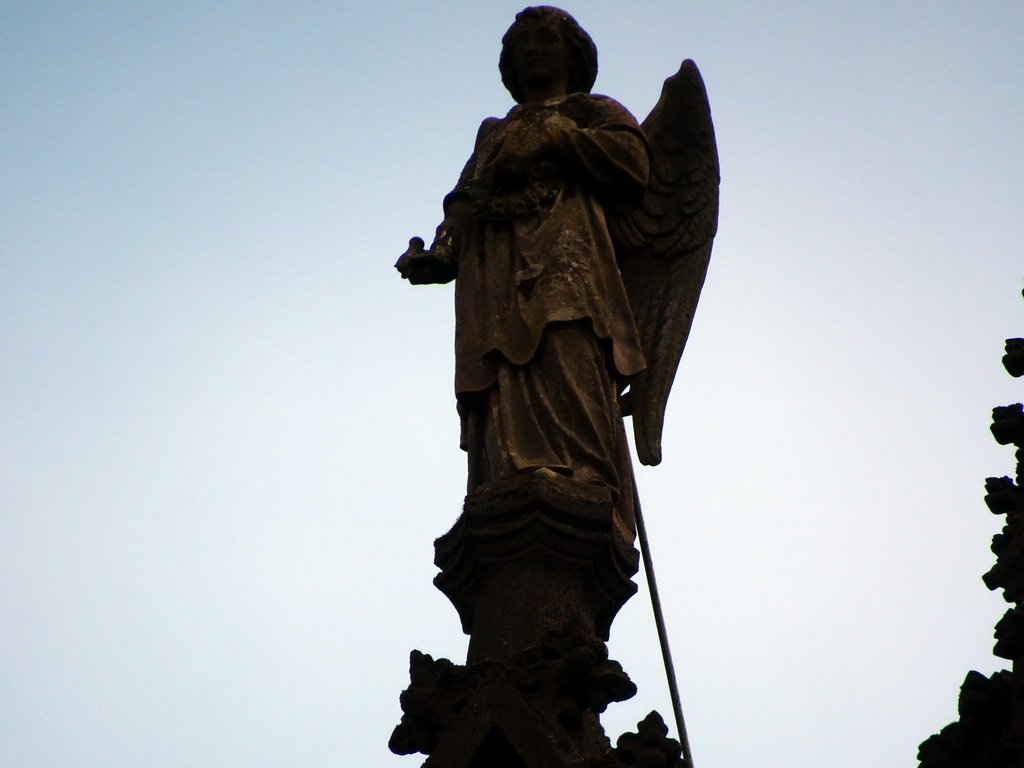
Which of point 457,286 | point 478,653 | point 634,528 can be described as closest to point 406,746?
point 478,653

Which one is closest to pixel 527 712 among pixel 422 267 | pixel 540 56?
pixel 422 267

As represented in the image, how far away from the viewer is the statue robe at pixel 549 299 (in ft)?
19.3

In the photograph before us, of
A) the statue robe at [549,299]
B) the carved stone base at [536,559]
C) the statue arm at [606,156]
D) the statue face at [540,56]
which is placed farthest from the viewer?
the statue face at [540,56]

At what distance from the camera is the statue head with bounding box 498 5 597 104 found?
7.44m

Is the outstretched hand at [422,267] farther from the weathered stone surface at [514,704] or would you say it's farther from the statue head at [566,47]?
the weathered stone surface at [514,704]

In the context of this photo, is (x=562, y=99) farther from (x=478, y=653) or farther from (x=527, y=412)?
(x=478, y=653)

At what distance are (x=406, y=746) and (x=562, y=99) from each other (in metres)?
3.35

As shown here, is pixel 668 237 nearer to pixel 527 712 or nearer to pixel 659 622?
pixel 659 622

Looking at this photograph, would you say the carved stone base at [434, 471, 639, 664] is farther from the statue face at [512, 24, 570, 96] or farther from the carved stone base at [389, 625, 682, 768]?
the statue face at [512, 24, 570, 96]

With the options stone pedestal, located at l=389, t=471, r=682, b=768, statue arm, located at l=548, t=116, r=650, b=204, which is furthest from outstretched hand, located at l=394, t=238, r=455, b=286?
stone pedestal, located at l=389, t=471, r=682, b=768

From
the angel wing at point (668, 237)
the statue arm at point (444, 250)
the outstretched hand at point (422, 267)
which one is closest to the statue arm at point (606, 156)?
the angel wing at point (668, 237)

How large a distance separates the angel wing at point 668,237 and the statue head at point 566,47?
1.26 feet

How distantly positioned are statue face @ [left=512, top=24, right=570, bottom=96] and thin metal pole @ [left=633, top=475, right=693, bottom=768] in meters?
2.17

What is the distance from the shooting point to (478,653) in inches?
209
